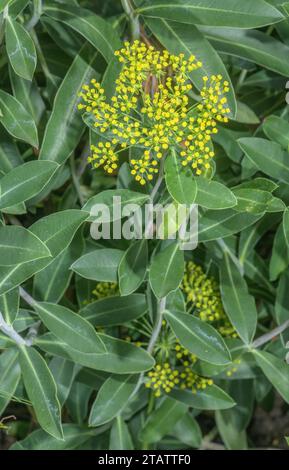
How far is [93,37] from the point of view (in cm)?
142

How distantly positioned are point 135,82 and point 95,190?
68 cm

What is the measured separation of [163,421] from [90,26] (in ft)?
3.09

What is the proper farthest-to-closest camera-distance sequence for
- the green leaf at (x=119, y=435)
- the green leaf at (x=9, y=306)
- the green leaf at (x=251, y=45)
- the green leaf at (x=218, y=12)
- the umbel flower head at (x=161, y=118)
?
the green leaf at (x=119, y=435) → the green leaf at (x=251, y=45) → the green leaf at (x=9, y=306) → the green leaf at (x=218, y=12) → the umbel flower head at (x=161, y=118)

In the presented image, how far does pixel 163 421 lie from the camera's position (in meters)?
1.71

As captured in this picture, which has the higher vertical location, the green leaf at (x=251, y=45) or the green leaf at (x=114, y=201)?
the green leaf at (x=251, y=45)

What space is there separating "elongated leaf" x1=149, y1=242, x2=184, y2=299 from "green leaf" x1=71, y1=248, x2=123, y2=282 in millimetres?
98

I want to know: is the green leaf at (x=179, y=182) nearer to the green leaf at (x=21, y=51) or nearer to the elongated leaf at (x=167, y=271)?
the elongated leaf at (x=167, y=271)

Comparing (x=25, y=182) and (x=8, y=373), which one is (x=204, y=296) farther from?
(x=25, y=182)

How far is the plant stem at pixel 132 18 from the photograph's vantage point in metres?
1.44

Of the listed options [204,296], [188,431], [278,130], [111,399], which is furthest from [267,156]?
[188,431]

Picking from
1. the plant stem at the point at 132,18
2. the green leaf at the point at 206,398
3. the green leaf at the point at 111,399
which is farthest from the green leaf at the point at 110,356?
the plant stem at the point at 132,18

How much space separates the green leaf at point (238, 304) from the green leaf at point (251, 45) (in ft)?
1.57
